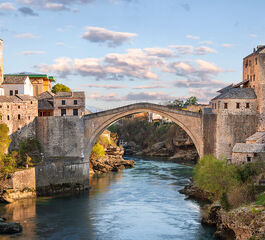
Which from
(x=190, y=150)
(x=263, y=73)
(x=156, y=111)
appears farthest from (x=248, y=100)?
(x=190, y=150)

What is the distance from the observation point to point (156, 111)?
43.3m

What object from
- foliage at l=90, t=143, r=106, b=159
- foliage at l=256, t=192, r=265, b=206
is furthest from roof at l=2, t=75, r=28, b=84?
foliage at l=256, t=192, r=265, b=206

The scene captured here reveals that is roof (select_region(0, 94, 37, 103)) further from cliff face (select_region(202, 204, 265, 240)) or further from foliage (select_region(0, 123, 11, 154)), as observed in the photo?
cliff face (select_region(202, 204, 265, 240))

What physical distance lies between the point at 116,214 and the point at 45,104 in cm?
1821

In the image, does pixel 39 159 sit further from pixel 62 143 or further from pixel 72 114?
pixel 72 114

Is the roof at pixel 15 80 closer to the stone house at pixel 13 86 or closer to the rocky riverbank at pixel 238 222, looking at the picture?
the stone house at pixel 13 86

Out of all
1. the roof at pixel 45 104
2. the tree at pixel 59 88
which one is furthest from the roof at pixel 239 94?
the tree at pixel 59 88

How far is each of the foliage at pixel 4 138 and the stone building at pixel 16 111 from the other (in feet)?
3.75

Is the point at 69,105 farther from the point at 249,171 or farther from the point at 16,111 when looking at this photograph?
the point at 249,171

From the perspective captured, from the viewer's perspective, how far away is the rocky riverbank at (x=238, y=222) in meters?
21.0

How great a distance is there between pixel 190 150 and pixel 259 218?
158 ft

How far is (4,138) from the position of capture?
3859 cm

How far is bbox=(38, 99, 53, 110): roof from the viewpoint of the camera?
4534cm

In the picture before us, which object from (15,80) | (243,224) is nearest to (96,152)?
(15,80)
